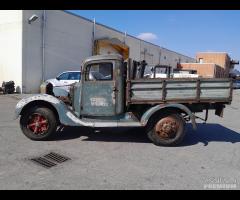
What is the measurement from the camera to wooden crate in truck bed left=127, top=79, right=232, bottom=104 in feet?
21.0

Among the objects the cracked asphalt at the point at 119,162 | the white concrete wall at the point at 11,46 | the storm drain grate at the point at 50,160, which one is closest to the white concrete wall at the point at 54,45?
the white concrete wall at the point at 11,46

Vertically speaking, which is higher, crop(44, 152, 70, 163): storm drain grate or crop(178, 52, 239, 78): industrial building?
crop(178, 52, 239, 78): industrial building

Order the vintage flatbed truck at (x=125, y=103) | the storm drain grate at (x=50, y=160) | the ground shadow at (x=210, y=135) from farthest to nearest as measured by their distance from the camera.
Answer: the ground shadow at (x=210, y=135) < the vintage flatbed truck at (x=125, y=103) < the storm drain grate at (x=50, y=160)

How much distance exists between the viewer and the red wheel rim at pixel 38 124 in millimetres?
6591

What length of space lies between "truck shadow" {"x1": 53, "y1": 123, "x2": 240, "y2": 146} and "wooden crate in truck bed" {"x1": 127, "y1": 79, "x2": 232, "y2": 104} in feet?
3.94

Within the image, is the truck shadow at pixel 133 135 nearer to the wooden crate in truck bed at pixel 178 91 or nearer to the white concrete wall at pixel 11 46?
the wooden crate in truck bed at pixel 178 91

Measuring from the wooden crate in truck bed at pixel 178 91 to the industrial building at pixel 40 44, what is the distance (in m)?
12.8

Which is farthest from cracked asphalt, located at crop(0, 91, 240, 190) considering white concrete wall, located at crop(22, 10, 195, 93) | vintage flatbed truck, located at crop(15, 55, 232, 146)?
white concrete wall, located at crop(22, 10, 195, 93)

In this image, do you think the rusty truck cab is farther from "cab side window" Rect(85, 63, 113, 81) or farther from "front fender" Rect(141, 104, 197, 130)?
"front fender" Rect(141, 104, 197, 130)

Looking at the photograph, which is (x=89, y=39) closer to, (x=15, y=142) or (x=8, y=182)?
(x=15, y=142)

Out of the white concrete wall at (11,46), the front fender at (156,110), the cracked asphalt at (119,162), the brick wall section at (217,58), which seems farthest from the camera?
the brick wall section at (217,58)

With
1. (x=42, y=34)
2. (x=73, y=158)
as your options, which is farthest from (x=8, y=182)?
(x=42, y=34)

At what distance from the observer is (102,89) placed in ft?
21.3

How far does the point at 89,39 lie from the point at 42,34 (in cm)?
540
